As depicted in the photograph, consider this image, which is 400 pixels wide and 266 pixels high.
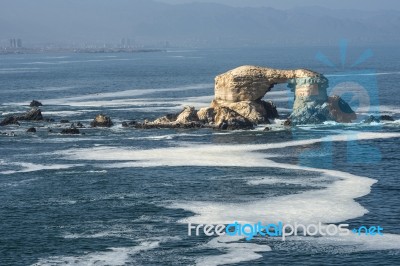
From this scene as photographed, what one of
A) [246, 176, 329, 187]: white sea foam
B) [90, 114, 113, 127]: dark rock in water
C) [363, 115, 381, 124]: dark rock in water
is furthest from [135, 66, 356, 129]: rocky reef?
[246, 176, 329, 187]: white sea foam

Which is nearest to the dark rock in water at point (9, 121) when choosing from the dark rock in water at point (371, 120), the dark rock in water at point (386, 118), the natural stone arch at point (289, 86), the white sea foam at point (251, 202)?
the white sea foam at point (251, 202)

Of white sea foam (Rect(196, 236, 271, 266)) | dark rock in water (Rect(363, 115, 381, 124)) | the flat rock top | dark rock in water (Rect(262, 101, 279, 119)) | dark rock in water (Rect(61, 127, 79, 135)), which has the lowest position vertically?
white sea foam (Rect(196, 236, 271, 266))

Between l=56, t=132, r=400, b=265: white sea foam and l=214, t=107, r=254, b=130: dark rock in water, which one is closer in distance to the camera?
l=56, t=132, r=400, b=265: white sea foam

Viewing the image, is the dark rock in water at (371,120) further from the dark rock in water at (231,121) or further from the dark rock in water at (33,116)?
the dark rock in water at (33,116)

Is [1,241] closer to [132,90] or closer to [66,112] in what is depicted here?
[66,112]

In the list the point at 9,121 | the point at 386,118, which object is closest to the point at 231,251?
the point at 386,118

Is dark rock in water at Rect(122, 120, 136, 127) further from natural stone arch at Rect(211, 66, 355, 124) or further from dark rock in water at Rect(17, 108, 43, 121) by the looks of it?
dark rock in water at Rect(17, 108, 43, 121)

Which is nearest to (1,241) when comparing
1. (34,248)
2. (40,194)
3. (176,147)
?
(34,248)
